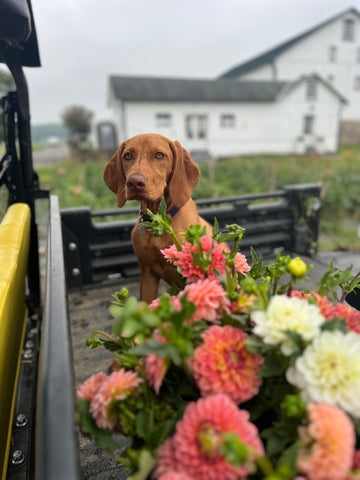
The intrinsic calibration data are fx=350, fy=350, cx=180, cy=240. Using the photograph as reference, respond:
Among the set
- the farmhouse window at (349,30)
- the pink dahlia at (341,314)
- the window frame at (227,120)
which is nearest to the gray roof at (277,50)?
the farmhouse window at (349,30)

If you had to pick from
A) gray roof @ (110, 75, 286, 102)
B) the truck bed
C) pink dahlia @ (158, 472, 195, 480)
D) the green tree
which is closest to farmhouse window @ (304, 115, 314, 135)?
gray roof @ (110, 75, 286, 102)

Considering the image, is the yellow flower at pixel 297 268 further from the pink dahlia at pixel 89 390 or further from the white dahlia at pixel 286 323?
the pink dahlia at pixel 89 390

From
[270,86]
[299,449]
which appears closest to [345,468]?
[299,449]

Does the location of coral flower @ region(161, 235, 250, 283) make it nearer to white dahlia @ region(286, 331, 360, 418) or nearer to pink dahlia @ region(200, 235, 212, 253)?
pink dahlia @ region(200, 235, 212, 253)

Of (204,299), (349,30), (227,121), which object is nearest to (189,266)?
(204,299)

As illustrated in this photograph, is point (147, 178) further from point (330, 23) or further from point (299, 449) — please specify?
point (330, 23)

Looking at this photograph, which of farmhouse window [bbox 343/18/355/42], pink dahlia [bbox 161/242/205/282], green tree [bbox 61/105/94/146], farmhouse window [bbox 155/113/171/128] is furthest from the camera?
green tree [bbox 61/105/94/146]

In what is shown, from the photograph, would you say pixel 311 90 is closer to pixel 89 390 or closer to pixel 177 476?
pixel 89 390

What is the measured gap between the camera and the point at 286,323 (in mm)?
624

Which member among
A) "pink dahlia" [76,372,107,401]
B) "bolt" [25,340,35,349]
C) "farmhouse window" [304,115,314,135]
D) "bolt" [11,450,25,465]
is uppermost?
"farmhouse window" [304,115,314,135]

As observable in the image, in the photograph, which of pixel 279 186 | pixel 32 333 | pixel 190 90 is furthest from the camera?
pixel 190 90

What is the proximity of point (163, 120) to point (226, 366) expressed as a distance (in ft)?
69.0

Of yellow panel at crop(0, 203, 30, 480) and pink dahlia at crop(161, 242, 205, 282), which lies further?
Answer: yellow panel at crop(0, 203, 30, 480)

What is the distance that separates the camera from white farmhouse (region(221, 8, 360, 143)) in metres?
26.4
